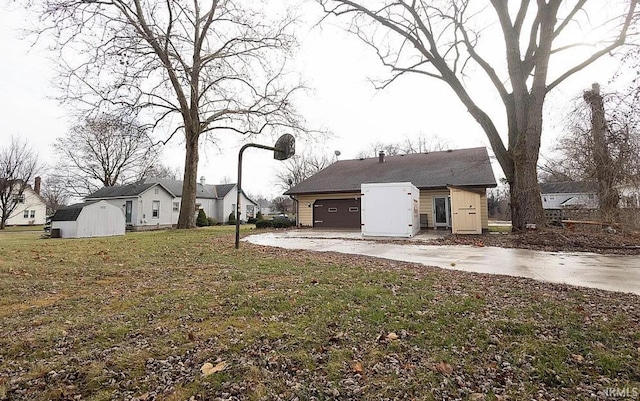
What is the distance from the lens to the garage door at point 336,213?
19.7 m

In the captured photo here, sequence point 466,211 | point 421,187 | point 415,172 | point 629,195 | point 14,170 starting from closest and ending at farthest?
point 629,195 → point 466,211 → point 421,187 → point 415,172 → point 14,170

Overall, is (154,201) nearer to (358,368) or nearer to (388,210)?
(388,210)

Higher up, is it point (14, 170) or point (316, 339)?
point (14, 170)

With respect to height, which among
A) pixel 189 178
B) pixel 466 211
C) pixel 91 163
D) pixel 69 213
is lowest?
pixel 466 211

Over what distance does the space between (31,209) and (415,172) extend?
153ft

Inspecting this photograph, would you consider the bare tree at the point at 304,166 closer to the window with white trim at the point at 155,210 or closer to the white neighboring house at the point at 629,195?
the window with white trim at the point at 155,210

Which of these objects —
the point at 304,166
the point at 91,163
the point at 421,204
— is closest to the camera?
the point at 421,204

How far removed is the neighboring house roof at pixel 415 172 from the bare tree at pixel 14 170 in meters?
28.8

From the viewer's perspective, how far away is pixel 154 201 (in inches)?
1104

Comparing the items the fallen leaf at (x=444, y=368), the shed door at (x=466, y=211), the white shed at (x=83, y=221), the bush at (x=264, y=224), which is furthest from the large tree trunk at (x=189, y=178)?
the fallen leaf at (x=444, y=368)

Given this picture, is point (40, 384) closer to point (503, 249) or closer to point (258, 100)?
point (503, 249)

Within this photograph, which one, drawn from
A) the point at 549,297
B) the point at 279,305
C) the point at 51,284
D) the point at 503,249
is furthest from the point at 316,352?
the point at 503,249

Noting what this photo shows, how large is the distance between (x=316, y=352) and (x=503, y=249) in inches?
325

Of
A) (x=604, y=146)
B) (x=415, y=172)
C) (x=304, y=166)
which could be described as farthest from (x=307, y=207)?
(x=304, y=166)
